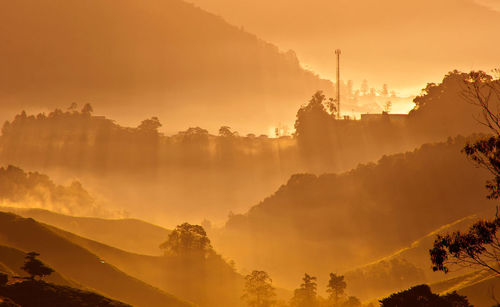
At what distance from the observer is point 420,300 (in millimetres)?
102250

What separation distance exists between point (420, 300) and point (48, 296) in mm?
67889

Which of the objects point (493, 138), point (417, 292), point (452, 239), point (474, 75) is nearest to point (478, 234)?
point (452, 239)

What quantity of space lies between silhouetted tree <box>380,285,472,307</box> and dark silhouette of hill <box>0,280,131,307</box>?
61.5 m

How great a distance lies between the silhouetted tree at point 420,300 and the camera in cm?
10094

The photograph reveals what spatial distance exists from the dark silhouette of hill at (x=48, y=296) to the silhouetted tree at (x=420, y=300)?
2421 inches

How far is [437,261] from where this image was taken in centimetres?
7138

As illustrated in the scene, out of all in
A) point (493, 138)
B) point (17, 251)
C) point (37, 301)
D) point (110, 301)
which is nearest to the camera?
point (493, 138)

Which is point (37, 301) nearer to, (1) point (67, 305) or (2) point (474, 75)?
(1) point (67, 305)

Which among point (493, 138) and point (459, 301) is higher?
point (493, 138)

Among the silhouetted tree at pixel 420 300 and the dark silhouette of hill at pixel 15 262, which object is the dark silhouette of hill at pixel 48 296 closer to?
the dark silhouette of hill at pixel 15 262

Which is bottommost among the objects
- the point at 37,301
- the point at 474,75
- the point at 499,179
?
the point at 37,301

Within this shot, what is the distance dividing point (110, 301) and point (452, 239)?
289 ft

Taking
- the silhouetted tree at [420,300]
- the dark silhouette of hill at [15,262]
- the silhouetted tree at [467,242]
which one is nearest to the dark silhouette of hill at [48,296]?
the dark silhouette of hill at [15,262]

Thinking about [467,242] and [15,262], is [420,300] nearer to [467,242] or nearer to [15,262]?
[467,242]
